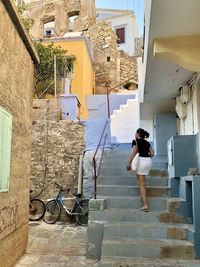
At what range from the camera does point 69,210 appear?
913cm

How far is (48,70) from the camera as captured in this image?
603 inches

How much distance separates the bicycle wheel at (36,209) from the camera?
9289 mm

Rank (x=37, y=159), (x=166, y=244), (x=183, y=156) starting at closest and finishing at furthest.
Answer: (x=166, y=244), (x=183, y=156), (x=37, y=159)

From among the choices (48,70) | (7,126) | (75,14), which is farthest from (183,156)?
(75,14)

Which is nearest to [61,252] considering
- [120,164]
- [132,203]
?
[132,203]

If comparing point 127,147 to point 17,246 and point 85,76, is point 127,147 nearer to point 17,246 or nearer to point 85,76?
point 17,246

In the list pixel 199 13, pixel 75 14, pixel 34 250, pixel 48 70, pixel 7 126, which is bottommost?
pixel 34 250

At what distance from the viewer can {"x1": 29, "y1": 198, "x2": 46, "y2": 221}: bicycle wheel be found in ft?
30.5

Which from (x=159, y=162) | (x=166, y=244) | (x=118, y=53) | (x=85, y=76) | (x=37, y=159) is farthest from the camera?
(x=118, y=53)

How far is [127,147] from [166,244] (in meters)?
5.88

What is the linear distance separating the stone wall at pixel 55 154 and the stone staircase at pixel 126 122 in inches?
65.8

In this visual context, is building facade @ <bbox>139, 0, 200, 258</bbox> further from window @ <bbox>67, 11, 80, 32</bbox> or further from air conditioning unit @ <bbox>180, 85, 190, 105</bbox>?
window @ <bbox>67, 11, 80, 32</bbox>

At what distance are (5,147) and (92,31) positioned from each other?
20.0m

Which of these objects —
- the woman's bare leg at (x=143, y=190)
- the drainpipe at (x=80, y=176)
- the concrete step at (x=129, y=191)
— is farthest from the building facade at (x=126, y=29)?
the woman's bare leg at (x=143, y=190)
